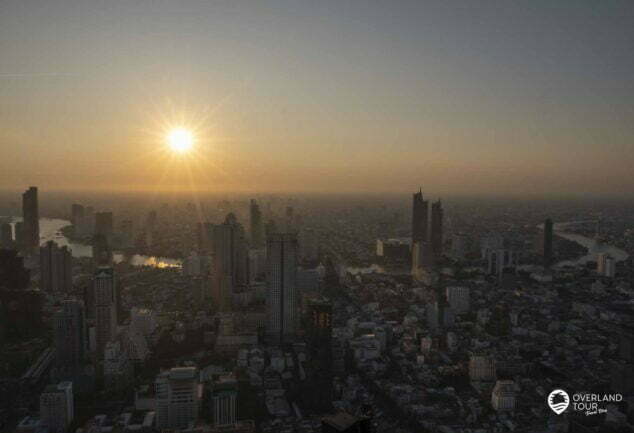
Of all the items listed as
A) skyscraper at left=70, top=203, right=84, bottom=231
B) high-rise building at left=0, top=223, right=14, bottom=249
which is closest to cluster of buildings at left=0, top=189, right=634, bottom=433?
high-rise building at left=0, top=223, right=14, bottom=249

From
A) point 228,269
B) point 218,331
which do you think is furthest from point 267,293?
point 228,269

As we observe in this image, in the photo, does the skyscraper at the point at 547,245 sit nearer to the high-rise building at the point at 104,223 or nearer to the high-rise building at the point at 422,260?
the high-rise building at the point at 422,260

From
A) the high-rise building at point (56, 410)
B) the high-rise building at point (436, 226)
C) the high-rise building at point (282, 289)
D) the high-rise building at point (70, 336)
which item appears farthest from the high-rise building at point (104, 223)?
the high-rise building at point (56, 410)

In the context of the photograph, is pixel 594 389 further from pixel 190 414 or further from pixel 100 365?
pixel 100 365

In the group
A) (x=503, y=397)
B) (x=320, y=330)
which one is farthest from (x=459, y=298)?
(x=320, y=330)

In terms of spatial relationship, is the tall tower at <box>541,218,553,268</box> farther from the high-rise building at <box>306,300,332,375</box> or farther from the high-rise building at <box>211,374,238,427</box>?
the high-rise building at <box>211,374,238,427</box>

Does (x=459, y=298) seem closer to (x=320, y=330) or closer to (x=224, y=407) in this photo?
(x=320, y=330)
